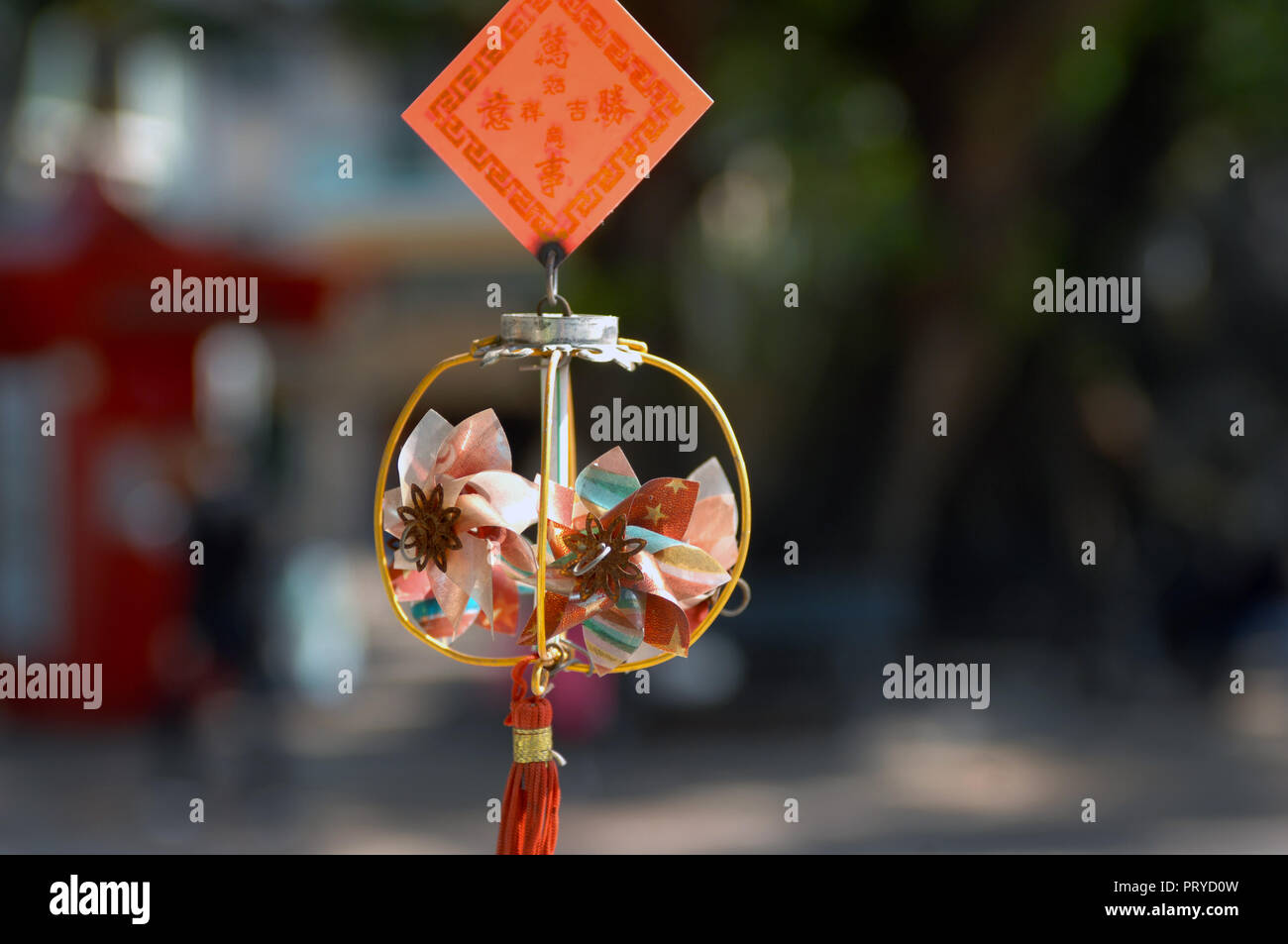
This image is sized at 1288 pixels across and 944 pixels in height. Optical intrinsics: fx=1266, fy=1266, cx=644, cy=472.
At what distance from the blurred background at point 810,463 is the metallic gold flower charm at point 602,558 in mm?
2340

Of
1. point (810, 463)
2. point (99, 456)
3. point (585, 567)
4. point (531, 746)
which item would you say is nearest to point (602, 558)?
point (585, 567)

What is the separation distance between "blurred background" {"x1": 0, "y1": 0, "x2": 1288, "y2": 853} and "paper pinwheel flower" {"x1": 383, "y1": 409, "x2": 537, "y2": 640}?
227cm

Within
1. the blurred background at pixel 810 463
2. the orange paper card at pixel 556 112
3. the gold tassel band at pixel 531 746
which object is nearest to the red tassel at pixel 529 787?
the gold tassel band at pixel 531 746

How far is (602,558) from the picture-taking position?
1353 millimetres

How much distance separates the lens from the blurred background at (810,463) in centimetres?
575

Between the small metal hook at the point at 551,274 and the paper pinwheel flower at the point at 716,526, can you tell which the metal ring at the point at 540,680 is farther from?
the small metal hook at the point at 551,274

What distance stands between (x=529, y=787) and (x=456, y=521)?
1.00 ft

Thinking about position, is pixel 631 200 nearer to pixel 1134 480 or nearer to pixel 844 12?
pixel 844 12

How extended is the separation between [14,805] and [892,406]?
4.90m

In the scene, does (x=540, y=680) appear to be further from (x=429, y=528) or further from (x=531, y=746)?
(x=429, y=528)

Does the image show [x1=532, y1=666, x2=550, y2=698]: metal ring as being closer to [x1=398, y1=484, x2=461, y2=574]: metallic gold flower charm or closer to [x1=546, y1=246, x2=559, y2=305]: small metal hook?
[x1=398, y1=484, x2=461, y2=574]: metallic gold flower charm

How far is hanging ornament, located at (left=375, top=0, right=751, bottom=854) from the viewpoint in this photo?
53.1 inches

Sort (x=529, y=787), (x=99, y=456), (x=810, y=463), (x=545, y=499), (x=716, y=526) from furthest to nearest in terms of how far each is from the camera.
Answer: (x=810, y=463)
(x=99, y=456)
(x=716, y=526)
(x=529, y=787)
(x=545, y=499)

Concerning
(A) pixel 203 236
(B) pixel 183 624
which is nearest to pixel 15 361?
(A) pixel 203 236
